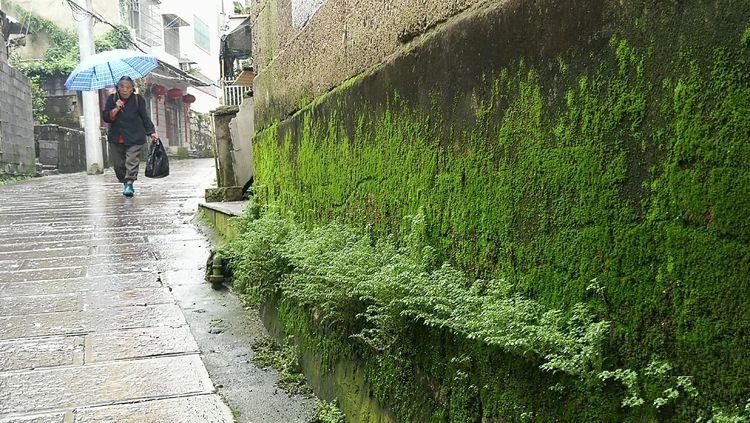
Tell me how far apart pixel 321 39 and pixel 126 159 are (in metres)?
7.17

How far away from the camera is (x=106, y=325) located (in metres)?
4.00

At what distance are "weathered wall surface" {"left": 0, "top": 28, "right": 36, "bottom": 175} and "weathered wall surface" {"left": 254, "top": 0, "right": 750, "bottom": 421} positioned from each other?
1565cm

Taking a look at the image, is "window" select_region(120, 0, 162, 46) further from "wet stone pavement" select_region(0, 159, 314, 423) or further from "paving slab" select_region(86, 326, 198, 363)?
"paving slab" select_region(86, 326, 198, 363)

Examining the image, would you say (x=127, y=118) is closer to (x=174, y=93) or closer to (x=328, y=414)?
(x=328, y=414)

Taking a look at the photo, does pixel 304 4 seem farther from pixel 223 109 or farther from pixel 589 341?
pixel 223 109

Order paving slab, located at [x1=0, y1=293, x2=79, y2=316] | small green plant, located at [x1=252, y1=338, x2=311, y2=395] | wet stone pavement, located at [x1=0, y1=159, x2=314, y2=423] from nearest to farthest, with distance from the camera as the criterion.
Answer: wet stone pavement, located at [x1=0, y1=159, x2=314, y2=423] → small green plant, located at [x1=252, y1=338, x2=311, y2=395] → paving slab, located at [x1=0, y1=293, x2=79, y2=316]

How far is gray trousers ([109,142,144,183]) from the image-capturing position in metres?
9.81

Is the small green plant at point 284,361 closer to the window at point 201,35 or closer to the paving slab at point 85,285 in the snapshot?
the paving slab at point 85,285

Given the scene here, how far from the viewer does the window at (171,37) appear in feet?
118

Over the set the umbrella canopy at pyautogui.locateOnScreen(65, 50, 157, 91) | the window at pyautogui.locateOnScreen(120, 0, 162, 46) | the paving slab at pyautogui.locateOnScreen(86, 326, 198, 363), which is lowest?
the paving slab at pyautogui.locateOnScreen(86, 326, 198, 363)

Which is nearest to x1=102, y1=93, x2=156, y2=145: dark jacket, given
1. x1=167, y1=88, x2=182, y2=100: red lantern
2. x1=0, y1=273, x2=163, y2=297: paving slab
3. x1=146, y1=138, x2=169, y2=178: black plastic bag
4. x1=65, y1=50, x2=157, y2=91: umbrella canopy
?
x1=146, y1=138, x2=169, y2=178: black plastic bag

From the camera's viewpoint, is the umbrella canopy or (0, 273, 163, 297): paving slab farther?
the umbrella canopy

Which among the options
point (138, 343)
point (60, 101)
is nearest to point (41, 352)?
point (138, 343)

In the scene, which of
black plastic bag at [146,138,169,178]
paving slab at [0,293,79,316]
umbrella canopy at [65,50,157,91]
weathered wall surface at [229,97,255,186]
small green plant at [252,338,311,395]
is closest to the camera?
small green plant at [252,338,311,395]
